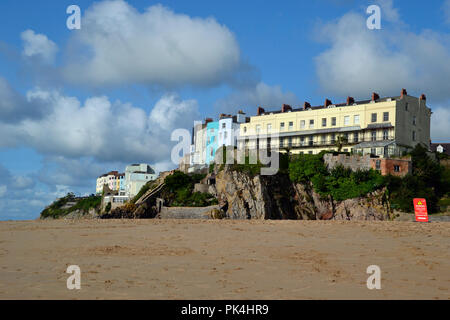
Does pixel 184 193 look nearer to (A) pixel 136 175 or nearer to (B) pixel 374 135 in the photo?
(B) pixel 374 135

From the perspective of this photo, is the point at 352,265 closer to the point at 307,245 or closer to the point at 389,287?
the point at 389,287

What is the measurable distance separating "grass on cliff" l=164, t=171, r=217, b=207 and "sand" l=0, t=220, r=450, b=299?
23.8 metres

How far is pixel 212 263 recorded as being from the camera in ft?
42.7

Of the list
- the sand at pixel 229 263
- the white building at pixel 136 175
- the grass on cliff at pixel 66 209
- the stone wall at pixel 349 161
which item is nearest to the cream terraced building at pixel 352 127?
the stone wall at pixel 349 161

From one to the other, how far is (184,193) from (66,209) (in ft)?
139

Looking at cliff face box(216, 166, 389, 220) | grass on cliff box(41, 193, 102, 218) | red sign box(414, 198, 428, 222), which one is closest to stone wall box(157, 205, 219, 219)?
cliff face box(216, 166, 389, 220)

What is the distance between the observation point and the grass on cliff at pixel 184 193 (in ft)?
148

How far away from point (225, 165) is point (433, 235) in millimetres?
27459

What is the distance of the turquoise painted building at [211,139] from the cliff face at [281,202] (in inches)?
757

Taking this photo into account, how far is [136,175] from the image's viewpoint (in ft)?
313

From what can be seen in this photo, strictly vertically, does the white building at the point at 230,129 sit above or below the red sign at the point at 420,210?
above

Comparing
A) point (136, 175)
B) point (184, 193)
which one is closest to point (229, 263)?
point (184, 193)

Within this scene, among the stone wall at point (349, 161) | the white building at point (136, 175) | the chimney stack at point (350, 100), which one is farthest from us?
the white building at point (136, 175)

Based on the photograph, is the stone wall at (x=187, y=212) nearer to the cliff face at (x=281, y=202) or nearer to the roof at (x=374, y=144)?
the cliff face at (x=281, y=202)
